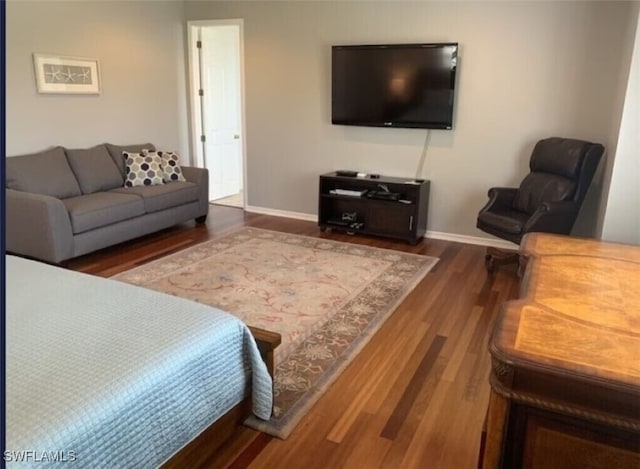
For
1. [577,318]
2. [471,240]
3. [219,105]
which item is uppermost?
[219,105]

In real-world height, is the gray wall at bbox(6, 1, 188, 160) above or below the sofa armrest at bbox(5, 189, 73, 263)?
above

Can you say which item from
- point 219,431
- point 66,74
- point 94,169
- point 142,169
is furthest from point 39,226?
point 219,431

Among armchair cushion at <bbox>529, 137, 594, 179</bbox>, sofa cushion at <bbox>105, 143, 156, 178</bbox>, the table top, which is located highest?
armchair cushion at <bbox>529, 137, 594, 179</bbox>

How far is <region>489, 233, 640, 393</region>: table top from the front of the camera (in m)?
1.28

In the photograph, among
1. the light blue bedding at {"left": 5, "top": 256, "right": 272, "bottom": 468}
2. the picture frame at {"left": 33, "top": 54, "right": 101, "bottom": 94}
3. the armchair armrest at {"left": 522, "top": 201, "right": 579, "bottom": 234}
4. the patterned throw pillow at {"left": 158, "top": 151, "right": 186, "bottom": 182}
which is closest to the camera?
the light blue bedding at {"left": 5, "top": 256, "right": 272, "bottom": 468}

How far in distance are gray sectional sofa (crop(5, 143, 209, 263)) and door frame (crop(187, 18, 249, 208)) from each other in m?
0.79

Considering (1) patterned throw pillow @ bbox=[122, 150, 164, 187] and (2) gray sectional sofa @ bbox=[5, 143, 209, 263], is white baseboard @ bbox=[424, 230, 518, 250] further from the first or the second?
(1) patterned throw pillow @ bbox=[122, 150, 164, 187]

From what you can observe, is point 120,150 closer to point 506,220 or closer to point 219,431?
point 506,220

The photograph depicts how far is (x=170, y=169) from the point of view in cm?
524

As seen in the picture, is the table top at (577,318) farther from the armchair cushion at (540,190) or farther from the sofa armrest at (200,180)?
the sofa armrest at (200,180)

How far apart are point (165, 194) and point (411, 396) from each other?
3279mm

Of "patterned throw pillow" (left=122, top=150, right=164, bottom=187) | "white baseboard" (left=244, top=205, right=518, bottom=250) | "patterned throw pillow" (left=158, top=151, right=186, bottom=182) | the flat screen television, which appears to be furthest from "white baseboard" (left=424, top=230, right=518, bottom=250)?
"patterned throw pillow" (left=122, top=150, right=164, bottom=187)

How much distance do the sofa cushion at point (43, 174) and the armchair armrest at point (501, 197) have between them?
11.9 ft

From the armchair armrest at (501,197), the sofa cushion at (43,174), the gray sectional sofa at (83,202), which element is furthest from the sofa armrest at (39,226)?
the armchair armrest at (501,197)
